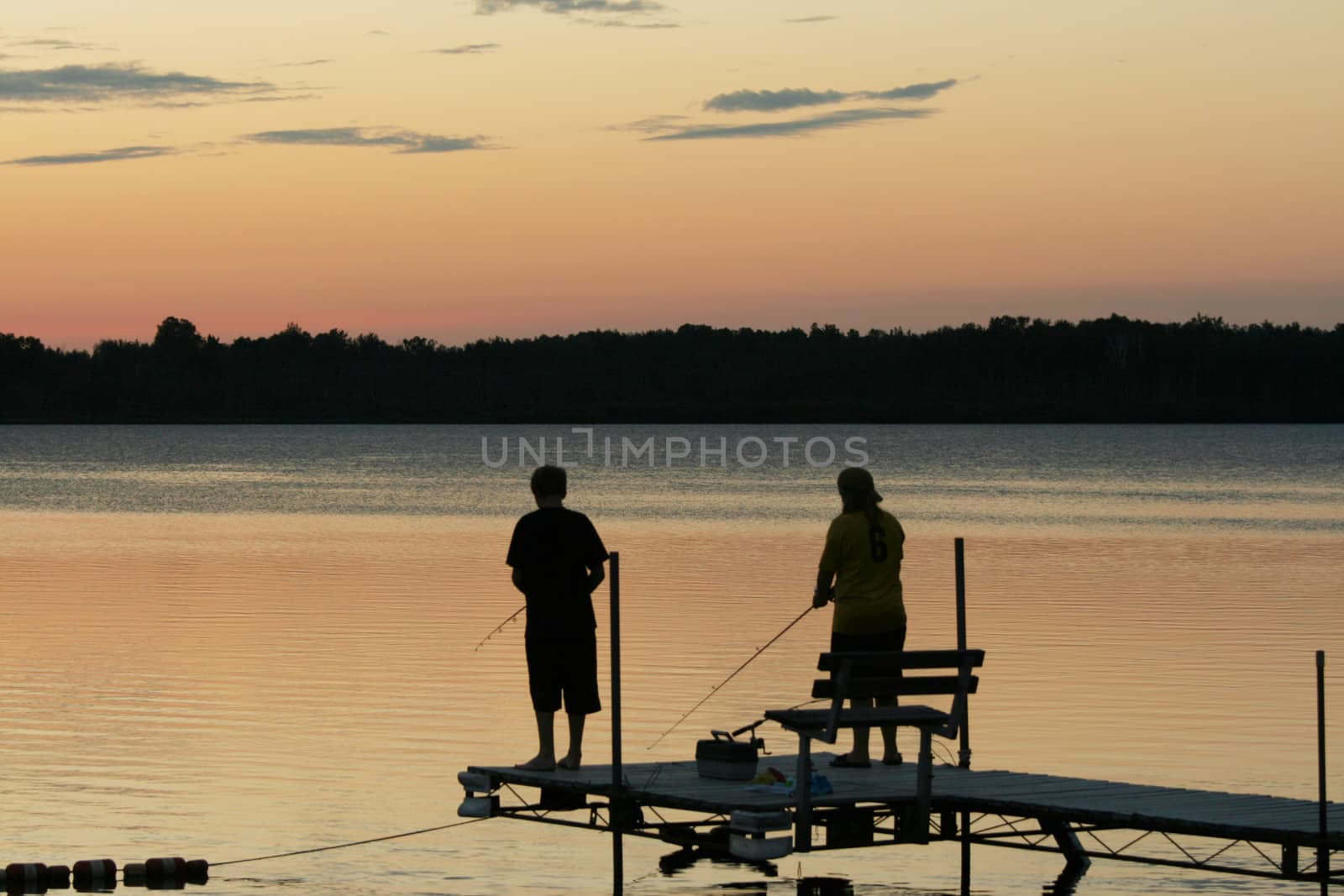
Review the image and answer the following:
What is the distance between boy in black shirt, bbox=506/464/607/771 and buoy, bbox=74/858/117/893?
2.41 meters

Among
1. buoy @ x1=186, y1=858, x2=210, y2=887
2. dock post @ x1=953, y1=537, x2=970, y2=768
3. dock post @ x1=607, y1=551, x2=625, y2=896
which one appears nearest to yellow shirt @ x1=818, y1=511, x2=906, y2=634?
dock post @ x1=953, y1=537, x2=970, y2=768

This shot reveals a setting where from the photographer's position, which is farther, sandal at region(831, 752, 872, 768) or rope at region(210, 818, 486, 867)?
rope at region(210, 818, 486, 867)

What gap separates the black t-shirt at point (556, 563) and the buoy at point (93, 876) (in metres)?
2.59

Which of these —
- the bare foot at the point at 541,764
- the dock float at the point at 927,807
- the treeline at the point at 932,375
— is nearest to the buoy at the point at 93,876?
the dock float at the point at 927,807

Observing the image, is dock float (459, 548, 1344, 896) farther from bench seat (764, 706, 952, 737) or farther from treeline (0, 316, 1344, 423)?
treeline (0, 316, 1344, 423)

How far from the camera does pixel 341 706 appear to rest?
18.2 m

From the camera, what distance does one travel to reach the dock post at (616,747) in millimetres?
11695

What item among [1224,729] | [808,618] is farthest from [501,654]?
[1224,729]

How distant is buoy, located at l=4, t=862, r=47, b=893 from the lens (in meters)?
11.1

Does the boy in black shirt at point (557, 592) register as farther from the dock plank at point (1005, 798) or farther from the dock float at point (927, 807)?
the dock plank at point (1005, 798)

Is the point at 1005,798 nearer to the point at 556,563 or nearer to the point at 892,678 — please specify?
the point at 892,678

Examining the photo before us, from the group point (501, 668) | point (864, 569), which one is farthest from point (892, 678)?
point (501, 668)

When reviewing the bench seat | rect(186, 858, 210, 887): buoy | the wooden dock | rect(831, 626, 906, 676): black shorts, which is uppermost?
rect(831, 626, 906, 676): black shorts

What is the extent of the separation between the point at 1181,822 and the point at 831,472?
82036mm
